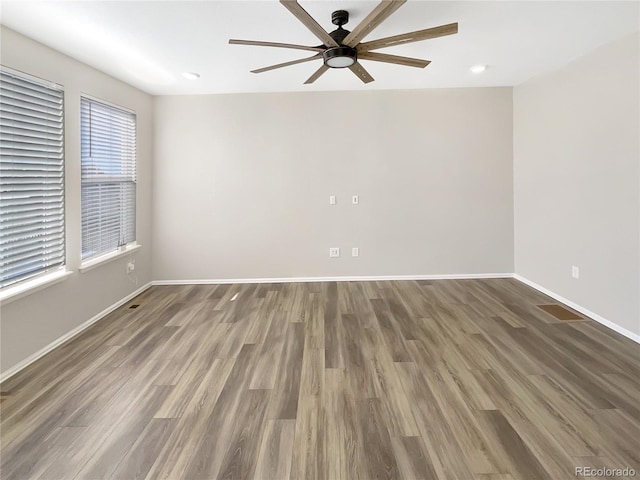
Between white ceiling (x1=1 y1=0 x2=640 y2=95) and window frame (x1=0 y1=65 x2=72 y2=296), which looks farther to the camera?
window frame (x1=0 y1=65 x2=72 y2=296)

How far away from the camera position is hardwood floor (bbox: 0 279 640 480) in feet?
5.37

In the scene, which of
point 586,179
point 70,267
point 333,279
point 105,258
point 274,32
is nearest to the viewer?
point 274,32

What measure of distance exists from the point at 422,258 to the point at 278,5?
3494 millimetres

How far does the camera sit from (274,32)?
2.71 metres

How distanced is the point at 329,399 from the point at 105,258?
2858 mm

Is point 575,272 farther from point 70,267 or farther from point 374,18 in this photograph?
point 70,267

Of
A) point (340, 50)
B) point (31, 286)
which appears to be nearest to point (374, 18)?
point (340, 50)

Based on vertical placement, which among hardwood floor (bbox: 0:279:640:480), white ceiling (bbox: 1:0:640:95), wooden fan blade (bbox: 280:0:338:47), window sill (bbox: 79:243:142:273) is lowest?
hardwood floor (bbox: 0:279:640:480)

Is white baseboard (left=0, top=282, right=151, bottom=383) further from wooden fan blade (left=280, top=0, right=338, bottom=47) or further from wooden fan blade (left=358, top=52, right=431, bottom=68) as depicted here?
wooden fan blade (left=358, top=52, right=431, bottom=68)

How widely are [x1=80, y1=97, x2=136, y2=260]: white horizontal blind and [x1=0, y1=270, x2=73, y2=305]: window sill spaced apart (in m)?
0.40

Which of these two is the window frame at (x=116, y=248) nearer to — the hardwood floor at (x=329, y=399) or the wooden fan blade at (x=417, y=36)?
the hardwood floor at (x=329, y=399)

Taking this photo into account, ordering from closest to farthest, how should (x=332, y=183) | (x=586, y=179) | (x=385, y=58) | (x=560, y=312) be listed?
(x=385, y=58), (x=586, y=179), (x=560, y=312), (x=332, y=183)

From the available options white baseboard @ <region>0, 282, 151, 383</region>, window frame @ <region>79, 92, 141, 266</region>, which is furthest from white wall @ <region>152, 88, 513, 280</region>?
white baseboard @ <region>0, 282, 151, 383</region>

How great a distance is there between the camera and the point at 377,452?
5.54 feet
